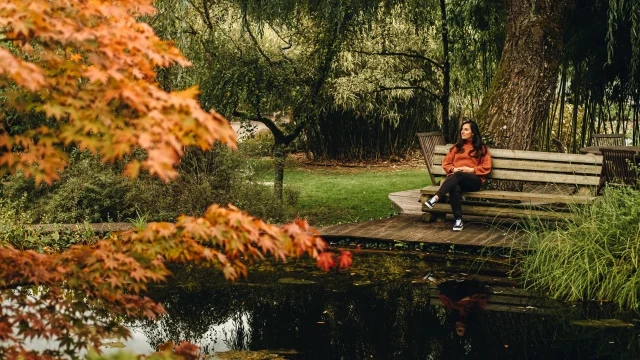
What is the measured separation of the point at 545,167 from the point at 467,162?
2.84 feet

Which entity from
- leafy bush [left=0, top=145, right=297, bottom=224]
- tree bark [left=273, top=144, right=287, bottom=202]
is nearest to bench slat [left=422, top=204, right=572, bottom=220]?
leafy bush [left=0, top=145, right=297, bottom=224]

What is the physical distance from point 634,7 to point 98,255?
7.68 m

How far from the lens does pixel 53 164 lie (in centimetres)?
313

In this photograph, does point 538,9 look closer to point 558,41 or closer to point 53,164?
point 558,41

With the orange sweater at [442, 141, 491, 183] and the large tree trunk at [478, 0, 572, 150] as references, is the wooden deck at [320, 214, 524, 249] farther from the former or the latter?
the large tree trunk at [478, 0, 572, 150]

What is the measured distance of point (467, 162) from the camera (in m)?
8.83

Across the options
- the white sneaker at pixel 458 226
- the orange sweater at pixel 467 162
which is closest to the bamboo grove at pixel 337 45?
the orange sweater at pixel 467 162

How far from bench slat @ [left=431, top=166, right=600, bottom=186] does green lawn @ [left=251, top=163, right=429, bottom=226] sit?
2666mm

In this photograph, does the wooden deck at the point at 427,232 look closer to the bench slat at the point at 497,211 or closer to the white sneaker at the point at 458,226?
the white sneaker at the point at 458,226

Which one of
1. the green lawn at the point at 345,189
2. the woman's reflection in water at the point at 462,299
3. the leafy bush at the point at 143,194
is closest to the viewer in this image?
the woman's reflection in water at the point at 462,299

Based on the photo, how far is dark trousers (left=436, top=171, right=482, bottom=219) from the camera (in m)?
8.55

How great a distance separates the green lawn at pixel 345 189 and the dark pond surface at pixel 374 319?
3.63 m

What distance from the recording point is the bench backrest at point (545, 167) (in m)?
8.66

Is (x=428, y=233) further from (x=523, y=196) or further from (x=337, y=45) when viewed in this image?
(x=337, y=45)
